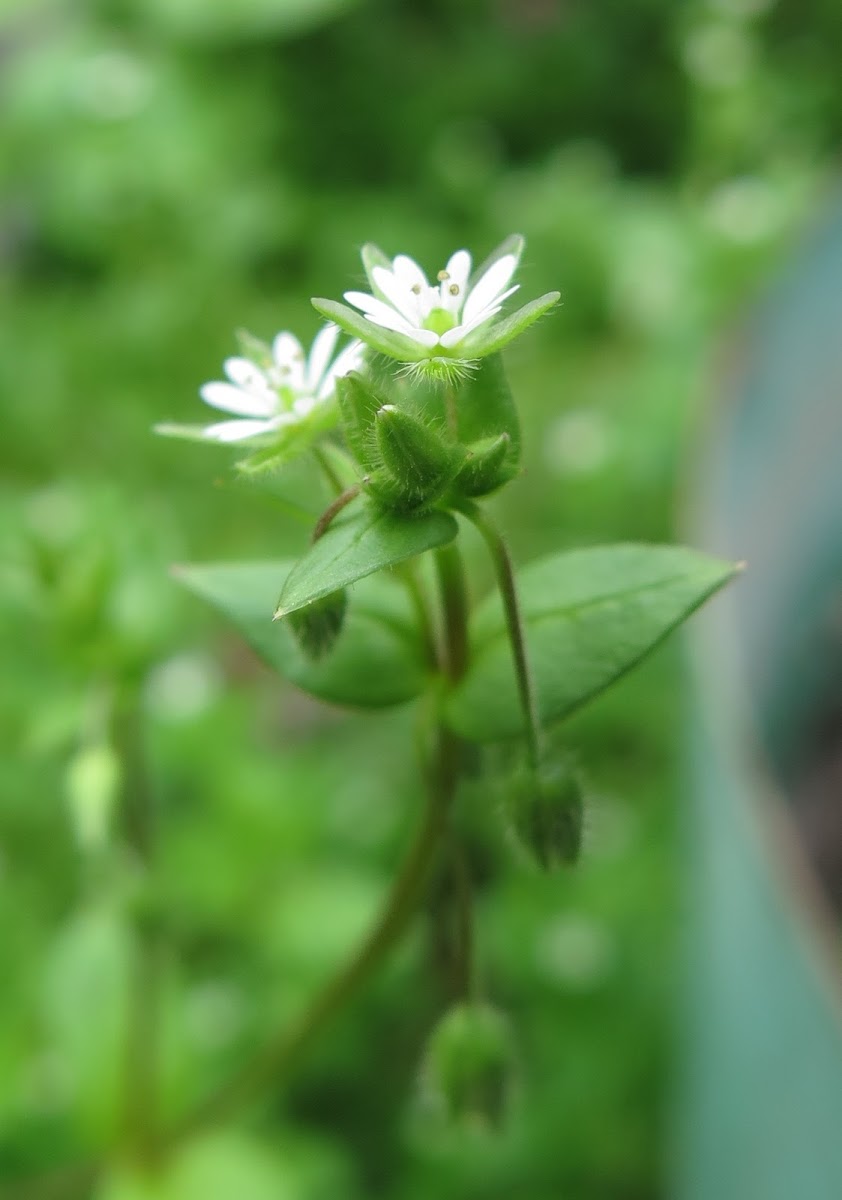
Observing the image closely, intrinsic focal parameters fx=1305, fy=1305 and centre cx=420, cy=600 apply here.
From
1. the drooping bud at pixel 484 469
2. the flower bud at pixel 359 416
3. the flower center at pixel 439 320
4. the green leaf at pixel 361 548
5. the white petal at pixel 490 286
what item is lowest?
the green leaf at pixel 361 548

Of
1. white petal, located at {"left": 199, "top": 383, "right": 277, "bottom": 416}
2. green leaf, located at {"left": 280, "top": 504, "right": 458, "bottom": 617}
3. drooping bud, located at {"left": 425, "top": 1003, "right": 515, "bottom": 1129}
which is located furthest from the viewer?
drooping bud, located at {"left": 425, "top": 1003, "right": 515, "bottom": 1129}

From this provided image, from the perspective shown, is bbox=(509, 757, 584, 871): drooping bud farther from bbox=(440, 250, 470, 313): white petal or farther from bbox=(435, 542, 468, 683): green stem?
bbox=(440, 250, 470, 313): white petal

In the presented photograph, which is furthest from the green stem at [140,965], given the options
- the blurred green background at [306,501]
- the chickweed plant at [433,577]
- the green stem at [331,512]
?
the green stem at [331,512]

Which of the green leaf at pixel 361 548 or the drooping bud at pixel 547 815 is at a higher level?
the green leaf at pixel 361 548

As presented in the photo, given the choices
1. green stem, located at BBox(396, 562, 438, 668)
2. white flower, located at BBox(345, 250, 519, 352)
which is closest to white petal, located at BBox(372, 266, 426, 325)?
white flower, located at BBox(345, 250, 519, 352)

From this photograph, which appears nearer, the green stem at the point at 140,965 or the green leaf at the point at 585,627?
the green leaf at the point at 585,627

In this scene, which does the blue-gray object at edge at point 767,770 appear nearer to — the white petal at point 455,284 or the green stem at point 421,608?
the green stem at point 421,608

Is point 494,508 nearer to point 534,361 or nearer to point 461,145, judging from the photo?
point 534,361
